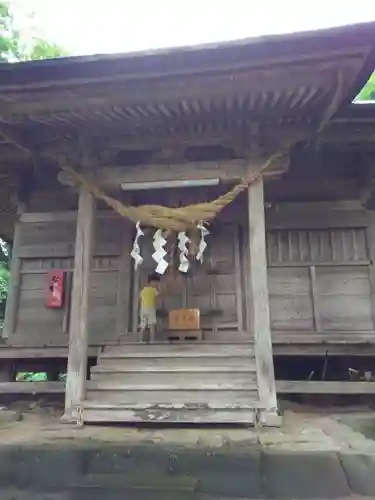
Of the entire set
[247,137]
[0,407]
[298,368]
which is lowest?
[0,407]

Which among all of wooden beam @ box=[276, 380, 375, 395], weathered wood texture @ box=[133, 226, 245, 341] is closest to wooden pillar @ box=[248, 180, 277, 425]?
wooden beam @ box=[276, 380, 375, 395]

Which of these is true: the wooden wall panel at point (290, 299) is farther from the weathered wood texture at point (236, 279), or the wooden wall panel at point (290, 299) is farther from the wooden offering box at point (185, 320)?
the wooden offering box at point (185, 320)

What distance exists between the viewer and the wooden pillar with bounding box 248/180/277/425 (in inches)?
183

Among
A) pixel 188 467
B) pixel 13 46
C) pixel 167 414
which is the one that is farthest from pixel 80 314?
pixel 13 46

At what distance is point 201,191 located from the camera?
6.76 metres

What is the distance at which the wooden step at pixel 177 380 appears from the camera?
4.87 m

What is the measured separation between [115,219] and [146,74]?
313 cm

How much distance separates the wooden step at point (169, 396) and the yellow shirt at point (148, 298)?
1493 mm

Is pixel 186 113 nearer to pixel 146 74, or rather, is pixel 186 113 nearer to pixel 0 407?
pixel 146 74

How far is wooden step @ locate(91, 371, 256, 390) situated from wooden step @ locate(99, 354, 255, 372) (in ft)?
0.22

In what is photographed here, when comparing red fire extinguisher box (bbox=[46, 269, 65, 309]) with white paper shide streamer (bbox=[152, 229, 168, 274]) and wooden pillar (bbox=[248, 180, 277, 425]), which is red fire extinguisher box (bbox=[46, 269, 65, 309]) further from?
wooden pillar (bbox=[248, 180, 277, 425])

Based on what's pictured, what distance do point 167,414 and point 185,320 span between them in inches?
70.5

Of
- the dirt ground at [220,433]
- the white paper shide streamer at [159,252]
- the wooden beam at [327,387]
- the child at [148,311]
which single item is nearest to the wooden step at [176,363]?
the dirt ground at [220,433]

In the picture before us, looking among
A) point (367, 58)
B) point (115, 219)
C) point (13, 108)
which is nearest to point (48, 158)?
point (13, 108)
